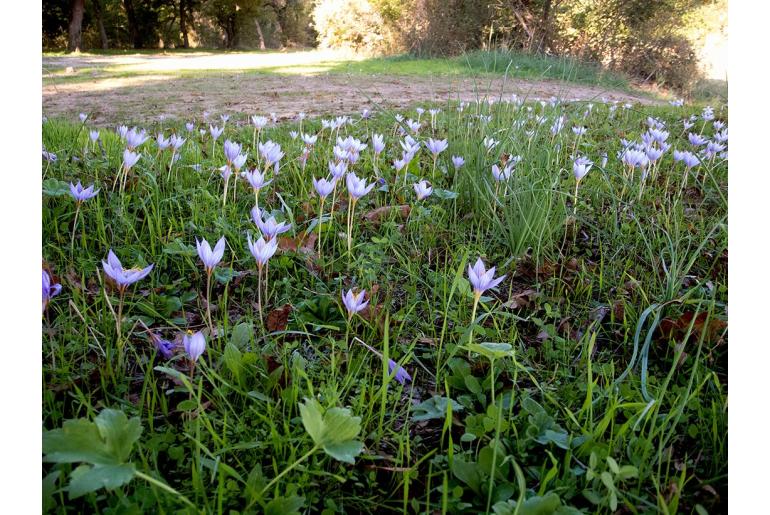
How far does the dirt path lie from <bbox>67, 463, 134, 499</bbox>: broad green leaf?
279 centimetres

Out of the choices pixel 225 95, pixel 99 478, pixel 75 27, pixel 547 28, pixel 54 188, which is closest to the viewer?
pixel 99 478

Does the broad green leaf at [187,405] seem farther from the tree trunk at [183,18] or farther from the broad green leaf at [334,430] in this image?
the tree trunk at [183,18]

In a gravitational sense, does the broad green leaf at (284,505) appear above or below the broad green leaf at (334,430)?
below

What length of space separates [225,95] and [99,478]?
5544 millimetres

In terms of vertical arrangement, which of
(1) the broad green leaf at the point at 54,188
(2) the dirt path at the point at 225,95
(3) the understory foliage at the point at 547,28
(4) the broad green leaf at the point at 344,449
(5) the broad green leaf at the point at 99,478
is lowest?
(4) the broad green leaf at the point at 344,449

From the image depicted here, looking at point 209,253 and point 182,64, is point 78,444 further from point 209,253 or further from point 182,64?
point 182,64

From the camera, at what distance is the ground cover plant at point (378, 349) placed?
74 cm

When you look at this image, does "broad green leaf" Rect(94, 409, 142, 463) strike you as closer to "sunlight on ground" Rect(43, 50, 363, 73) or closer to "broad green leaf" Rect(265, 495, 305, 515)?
"broad green leaf" Rect(265, 495, 305, 515)

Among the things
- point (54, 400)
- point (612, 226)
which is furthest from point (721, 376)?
point (54, 400)

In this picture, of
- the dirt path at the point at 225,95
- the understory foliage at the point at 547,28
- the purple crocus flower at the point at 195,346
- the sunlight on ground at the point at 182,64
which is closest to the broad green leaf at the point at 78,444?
the purple crocus flower at the point at 195,346

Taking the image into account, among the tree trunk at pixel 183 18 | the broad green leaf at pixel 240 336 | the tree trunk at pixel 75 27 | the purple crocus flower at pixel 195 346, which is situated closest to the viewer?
the purple crocus flower at pixel 195 346

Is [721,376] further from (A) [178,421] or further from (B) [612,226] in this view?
(A) [178,421]

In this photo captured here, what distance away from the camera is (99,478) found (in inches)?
22.9

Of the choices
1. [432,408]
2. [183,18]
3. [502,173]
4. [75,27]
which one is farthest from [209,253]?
[183,18]
